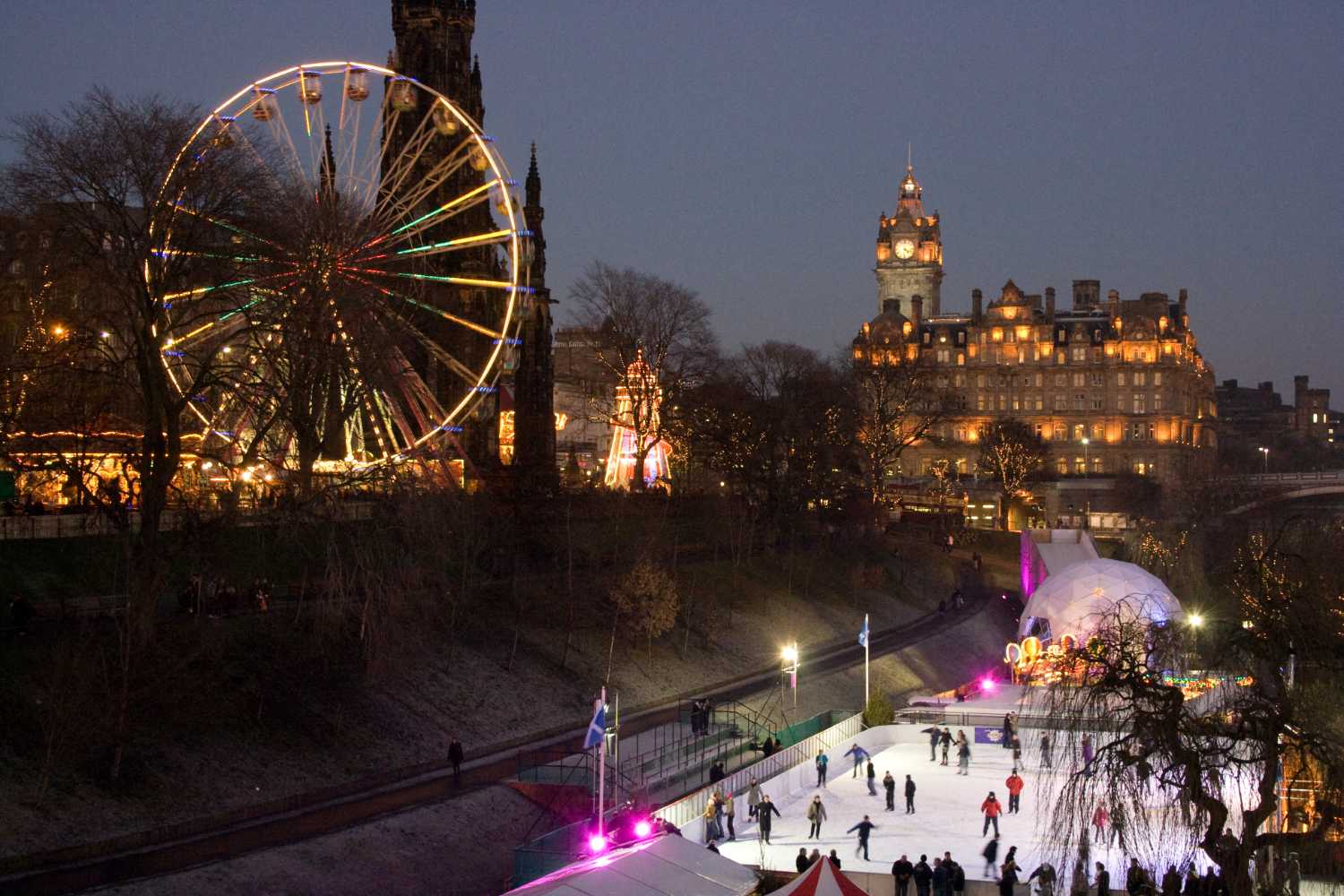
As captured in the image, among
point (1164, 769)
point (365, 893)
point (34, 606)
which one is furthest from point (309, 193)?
point (1164, 769)

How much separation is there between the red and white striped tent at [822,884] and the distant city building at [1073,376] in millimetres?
115536

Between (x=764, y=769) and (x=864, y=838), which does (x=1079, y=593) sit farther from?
(x=864, y=838)

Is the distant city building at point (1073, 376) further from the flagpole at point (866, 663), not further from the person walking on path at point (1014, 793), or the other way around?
the person walking on path at point (1014, 793)

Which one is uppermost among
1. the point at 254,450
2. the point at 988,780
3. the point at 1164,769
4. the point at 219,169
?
the point at 219,169

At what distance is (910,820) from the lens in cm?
3706

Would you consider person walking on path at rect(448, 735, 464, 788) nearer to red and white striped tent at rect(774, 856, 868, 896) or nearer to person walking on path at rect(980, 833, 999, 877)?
person walking on path at rect(980, 833, 999, 877)

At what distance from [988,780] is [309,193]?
76.5 feet

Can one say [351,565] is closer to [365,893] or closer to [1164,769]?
[365,893]

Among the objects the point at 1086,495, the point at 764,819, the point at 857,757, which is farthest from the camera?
the point at 1086,495

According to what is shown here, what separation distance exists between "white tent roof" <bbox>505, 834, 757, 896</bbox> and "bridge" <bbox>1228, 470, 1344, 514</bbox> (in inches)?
3450

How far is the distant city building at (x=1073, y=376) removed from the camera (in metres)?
144

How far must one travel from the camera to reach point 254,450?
3650 cm

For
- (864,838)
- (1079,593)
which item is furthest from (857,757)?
(1079,593)

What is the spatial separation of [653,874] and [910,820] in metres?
12.9
